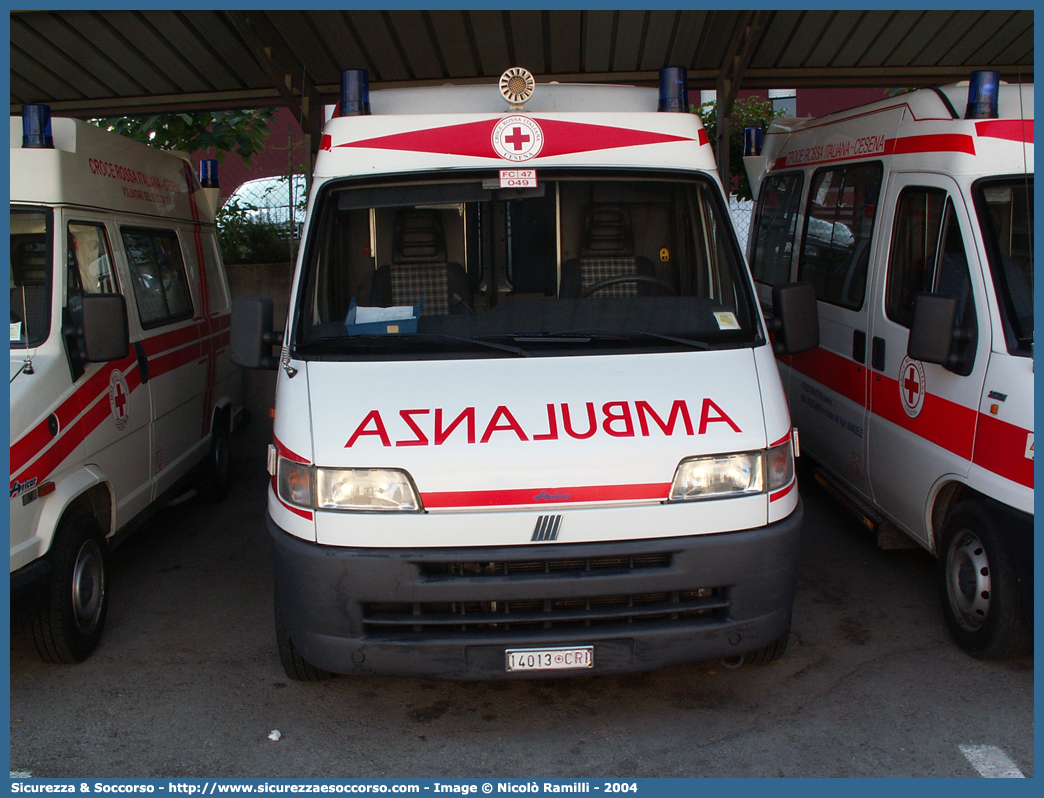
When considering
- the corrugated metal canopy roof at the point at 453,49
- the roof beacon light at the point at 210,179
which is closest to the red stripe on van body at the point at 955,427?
the corrugated metal canopy roof at the point at 453,49

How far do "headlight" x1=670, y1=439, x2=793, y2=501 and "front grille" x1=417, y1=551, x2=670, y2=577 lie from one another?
259 millimetres

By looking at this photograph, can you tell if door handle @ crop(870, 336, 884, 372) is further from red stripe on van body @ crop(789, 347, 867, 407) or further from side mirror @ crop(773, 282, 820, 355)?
side mirror @ crop(773, 282, 820, 355)

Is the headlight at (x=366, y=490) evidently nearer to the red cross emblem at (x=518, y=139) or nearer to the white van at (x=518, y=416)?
the white van at (x=518, y=416)

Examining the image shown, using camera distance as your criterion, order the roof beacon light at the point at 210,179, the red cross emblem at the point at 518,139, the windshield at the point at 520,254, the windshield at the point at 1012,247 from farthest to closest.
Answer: the roof beacon light at the point at 210,179, the red cross emblem at the point at 518,139, the windshield at the point at 520,254, the windshield at the point at 1012,247

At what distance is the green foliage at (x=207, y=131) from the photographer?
942 centimetres

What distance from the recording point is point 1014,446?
383 cm

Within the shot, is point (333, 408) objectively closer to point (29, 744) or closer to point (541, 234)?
point (541, 234)

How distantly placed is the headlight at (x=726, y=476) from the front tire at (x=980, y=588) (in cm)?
124

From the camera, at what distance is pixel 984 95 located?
14.1 feet

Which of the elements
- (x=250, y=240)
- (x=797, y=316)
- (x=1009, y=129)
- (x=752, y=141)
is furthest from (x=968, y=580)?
(x=250, y=240)

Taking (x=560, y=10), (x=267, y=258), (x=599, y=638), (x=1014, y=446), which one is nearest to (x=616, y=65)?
(x=560, y=10)

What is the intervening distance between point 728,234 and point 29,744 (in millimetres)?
3690

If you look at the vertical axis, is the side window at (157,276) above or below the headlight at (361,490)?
above

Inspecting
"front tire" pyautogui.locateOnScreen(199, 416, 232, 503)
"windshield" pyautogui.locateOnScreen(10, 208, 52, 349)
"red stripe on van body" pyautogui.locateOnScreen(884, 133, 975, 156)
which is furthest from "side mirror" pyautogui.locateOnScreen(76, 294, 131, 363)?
"red stripe on van body" pyautogui.locateOnScreen(884, 133, 975, 156)
